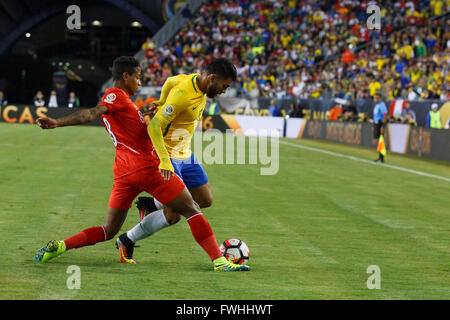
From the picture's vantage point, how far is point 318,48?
41188mm

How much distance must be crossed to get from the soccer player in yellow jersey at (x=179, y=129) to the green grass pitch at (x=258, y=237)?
15.2 inches

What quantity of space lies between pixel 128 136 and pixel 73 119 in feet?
2.14

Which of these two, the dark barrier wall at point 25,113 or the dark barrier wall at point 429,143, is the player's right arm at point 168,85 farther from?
the dark barrier wall at point 25,113

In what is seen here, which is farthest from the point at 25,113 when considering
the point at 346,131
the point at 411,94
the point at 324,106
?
the point at 411,94

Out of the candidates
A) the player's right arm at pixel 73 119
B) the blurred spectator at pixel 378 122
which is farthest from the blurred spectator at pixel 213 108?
the player's right arm at pixel 73 119

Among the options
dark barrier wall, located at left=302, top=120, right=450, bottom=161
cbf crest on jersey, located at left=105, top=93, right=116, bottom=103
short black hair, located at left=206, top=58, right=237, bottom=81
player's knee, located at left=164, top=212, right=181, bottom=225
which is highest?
short black hair, located at left=206, top=58, right=237, bottom=81

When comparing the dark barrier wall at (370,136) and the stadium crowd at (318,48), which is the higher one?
the stadium crowd at (318,48)

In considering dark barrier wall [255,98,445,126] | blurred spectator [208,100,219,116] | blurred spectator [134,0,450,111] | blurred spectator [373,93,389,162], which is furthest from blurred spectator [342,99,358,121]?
blurred spectator [208,100,219,116]

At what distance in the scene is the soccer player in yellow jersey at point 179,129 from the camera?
260 inches

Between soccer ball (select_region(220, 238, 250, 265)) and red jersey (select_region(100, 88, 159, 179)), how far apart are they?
1.17 m

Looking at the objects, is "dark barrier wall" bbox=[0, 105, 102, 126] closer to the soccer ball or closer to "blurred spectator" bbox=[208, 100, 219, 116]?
"blurred spectator" bbox=[208, 100, 219, 116]

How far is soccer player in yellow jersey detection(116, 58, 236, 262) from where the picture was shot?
21.6 ft

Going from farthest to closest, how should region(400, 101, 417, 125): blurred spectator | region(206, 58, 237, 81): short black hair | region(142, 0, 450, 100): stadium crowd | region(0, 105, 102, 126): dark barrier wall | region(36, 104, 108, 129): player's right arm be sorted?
region(0, 105, 102, 126): dark barrier wall → region(142, 0, 450, 100): stadium crowd → region(400, 101, 417, 125): blurred spectator → region(206, 58, 237, 81): short black hair → region(36, 104, 108, 129): player's right arm
